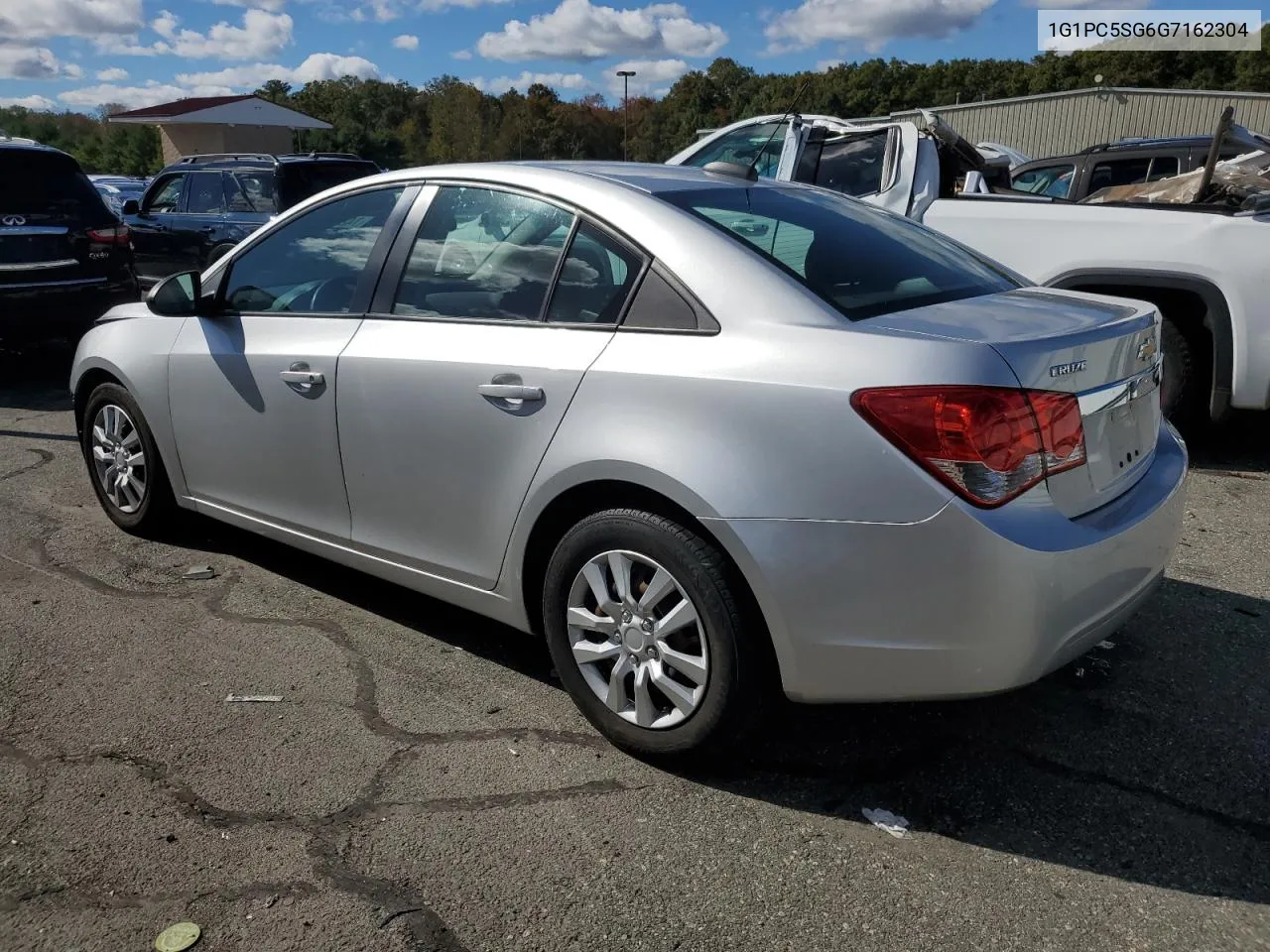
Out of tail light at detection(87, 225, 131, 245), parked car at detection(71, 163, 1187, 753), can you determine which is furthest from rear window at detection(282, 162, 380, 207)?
parked car at detection(71, 163, 1187, 753)

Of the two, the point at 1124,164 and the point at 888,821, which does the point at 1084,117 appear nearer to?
the point at 1124,164

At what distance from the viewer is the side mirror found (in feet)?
14.2

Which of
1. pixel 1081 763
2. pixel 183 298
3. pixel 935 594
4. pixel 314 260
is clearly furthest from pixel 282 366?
pixel 1081 763

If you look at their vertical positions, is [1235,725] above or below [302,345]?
below

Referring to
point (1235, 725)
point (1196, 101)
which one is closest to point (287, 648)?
point (1235, 725)

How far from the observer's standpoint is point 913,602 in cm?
258

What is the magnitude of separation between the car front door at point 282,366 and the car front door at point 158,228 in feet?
27.5

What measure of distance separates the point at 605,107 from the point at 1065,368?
3305 inches

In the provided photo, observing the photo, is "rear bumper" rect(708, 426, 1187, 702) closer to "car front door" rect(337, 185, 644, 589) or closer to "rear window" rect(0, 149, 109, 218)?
"car front door" rect(337, 185, 644, 589)

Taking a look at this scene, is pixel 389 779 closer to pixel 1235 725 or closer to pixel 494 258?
pixel 494 258

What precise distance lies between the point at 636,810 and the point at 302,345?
6.65ft

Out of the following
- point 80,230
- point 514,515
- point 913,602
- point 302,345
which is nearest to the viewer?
point 913,602

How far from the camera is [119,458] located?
16.2 feet

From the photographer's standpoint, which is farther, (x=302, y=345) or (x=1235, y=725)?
(x=302, y=345)
